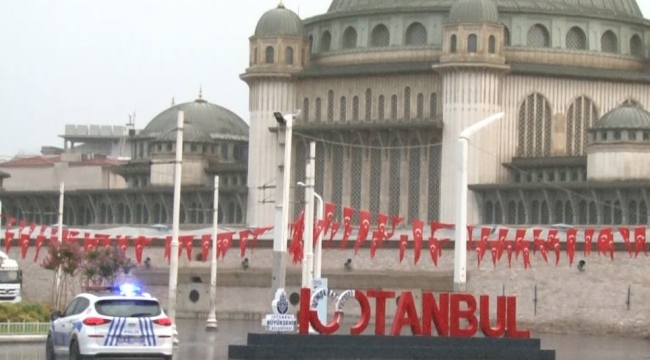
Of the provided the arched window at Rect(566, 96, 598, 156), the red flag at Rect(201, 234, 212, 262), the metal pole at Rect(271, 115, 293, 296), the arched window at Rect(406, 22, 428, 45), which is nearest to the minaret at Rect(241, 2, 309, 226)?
the arched window at Rect(406, 22, 428, 45)

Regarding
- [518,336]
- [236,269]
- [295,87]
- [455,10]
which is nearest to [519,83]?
[455,10]

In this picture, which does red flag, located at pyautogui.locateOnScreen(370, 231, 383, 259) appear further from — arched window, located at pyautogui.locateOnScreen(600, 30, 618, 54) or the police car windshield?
the police car windshield

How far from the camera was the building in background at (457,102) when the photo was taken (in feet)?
370

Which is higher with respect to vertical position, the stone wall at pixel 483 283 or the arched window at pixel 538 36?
the arched window at pixel 538 36

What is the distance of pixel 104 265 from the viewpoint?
94.9 m

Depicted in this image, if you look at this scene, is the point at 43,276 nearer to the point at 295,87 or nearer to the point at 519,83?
the point at 295,87

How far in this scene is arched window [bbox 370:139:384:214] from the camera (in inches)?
4712

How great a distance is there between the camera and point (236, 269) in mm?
104875

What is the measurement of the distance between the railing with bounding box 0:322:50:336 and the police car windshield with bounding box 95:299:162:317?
1793cm

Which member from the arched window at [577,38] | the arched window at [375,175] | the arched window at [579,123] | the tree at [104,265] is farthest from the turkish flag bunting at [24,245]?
the arched window at [577,38]

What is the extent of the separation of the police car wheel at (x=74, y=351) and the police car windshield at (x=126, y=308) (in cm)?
102

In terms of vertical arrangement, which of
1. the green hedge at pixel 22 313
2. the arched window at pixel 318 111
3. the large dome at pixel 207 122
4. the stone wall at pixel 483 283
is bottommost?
the green hedge at pixel 22 313

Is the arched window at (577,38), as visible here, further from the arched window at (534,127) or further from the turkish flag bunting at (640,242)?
the turkish flag bunting at (640,242)

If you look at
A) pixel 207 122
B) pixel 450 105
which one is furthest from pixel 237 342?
pixel 207 122
